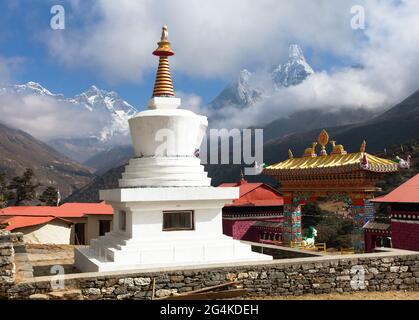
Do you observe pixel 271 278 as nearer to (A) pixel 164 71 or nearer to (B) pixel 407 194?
(A) pixel 164 71

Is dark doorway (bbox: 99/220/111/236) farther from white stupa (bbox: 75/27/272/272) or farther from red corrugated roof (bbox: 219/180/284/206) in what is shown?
white stupa (bbox: 75/27/272/272)

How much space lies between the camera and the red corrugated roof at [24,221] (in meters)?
23.3

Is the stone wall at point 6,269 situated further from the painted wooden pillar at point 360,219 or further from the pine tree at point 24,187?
the pine tree at point 24,187

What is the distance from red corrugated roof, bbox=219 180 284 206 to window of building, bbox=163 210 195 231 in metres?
15.5

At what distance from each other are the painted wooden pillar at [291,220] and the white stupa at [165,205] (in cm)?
1217

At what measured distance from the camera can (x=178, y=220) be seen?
13.2 m

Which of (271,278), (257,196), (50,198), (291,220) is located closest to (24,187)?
(50,198)

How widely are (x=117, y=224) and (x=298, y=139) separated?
128m

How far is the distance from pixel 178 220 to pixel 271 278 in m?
3.39

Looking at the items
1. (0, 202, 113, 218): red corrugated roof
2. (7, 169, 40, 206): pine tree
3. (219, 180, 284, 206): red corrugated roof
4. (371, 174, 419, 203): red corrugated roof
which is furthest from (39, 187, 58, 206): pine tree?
(371, 174, 419, 203): red corrugated roof

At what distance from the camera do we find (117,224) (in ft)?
46.9

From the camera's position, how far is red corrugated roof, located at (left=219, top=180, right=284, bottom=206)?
2914 centimetres
